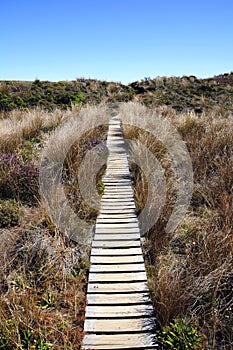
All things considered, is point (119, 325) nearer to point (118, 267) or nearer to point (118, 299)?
point (118, 299)

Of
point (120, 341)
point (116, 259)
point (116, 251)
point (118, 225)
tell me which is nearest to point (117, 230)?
point (118, 225)

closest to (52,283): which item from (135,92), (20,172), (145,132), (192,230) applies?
(192,230)

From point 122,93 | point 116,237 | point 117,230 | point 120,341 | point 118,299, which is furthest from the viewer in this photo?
point 122,93

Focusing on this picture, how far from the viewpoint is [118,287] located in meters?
3.42

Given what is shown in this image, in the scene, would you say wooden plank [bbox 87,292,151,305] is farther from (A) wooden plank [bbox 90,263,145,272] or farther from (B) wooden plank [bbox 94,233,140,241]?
(B) wooden plank [bbox 94,233,140,241]

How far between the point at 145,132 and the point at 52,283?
509 centimetres

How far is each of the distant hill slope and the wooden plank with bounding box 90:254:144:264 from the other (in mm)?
15138

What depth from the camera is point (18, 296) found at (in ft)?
10.0

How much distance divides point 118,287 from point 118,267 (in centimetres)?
35

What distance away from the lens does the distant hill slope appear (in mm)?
19953

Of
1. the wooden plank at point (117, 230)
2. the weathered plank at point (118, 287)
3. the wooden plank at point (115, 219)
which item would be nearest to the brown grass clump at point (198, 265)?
the weathered plank at point (118, 287)

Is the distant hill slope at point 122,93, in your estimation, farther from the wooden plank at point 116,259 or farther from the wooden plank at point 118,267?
the wooden plank at point 118,267

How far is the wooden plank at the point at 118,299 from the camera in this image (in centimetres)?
319

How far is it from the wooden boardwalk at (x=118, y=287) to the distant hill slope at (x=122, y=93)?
14.3 meters
